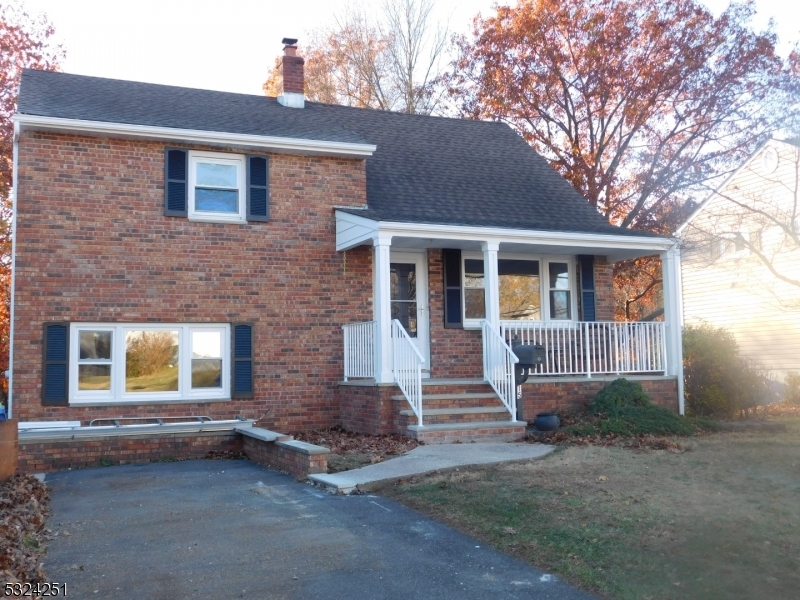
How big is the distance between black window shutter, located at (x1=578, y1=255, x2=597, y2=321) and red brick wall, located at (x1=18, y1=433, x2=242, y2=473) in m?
Answer: 7.27

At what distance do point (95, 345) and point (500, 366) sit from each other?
6267 millimetres

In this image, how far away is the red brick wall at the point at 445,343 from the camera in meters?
14.6

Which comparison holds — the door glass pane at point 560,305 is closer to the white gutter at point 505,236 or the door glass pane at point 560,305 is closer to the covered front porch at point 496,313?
the covered front porch at point 496,313

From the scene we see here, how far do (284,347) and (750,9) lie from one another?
671 inches

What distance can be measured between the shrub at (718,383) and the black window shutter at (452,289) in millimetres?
4886

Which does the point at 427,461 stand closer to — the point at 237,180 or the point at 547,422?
the point at 547,422

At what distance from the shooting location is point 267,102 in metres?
16.4

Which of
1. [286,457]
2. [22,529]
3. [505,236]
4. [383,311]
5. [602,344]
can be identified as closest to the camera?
[22,529]

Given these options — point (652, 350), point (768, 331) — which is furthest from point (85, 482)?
point (768, 331)

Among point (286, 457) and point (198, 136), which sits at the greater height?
point (198, 136)

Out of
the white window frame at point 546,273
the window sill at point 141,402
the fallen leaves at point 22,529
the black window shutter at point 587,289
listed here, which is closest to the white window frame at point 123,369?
the window sill at point 141,402

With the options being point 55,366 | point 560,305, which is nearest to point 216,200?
point 55,366

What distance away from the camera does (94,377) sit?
12445 millimetres

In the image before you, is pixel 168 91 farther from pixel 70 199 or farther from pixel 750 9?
pixel 750 9
